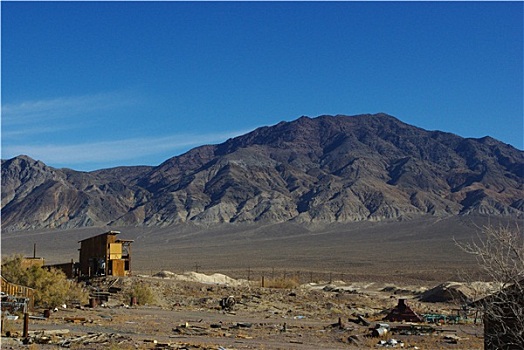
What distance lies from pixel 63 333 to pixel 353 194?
548 ft

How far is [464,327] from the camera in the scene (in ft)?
106

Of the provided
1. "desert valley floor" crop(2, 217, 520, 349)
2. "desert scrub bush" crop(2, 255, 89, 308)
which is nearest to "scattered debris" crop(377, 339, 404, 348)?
"desert valley floor" crop(2, 217, 520, 349)

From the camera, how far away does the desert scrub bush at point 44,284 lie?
3628 centimetres

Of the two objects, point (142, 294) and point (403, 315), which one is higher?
point (142, 294)

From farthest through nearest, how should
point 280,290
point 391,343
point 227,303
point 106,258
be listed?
1. point 106,258
2. point 280,290
3. point 227,303
4. point 391,343

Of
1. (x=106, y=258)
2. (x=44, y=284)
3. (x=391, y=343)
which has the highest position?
(x=106, y=258)

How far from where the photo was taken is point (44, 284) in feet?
123

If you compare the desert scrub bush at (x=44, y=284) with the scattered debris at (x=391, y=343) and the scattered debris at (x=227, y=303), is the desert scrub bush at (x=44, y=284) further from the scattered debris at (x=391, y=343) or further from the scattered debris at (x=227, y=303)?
the scattered debris at (x=391, y=343)

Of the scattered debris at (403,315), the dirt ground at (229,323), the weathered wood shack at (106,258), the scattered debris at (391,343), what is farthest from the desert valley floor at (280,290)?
the weathered wood shack at (106,258)

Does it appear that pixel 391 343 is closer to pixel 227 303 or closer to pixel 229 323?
pixel 229 323

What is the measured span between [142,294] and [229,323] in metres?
11.2

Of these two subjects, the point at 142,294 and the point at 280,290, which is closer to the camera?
the point at 142,294

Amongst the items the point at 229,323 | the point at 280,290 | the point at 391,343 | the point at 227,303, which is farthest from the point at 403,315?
the point at 280,290

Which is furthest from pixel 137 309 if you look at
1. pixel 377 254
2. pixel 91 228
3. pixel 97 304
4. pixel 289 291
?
pixel 91 228
